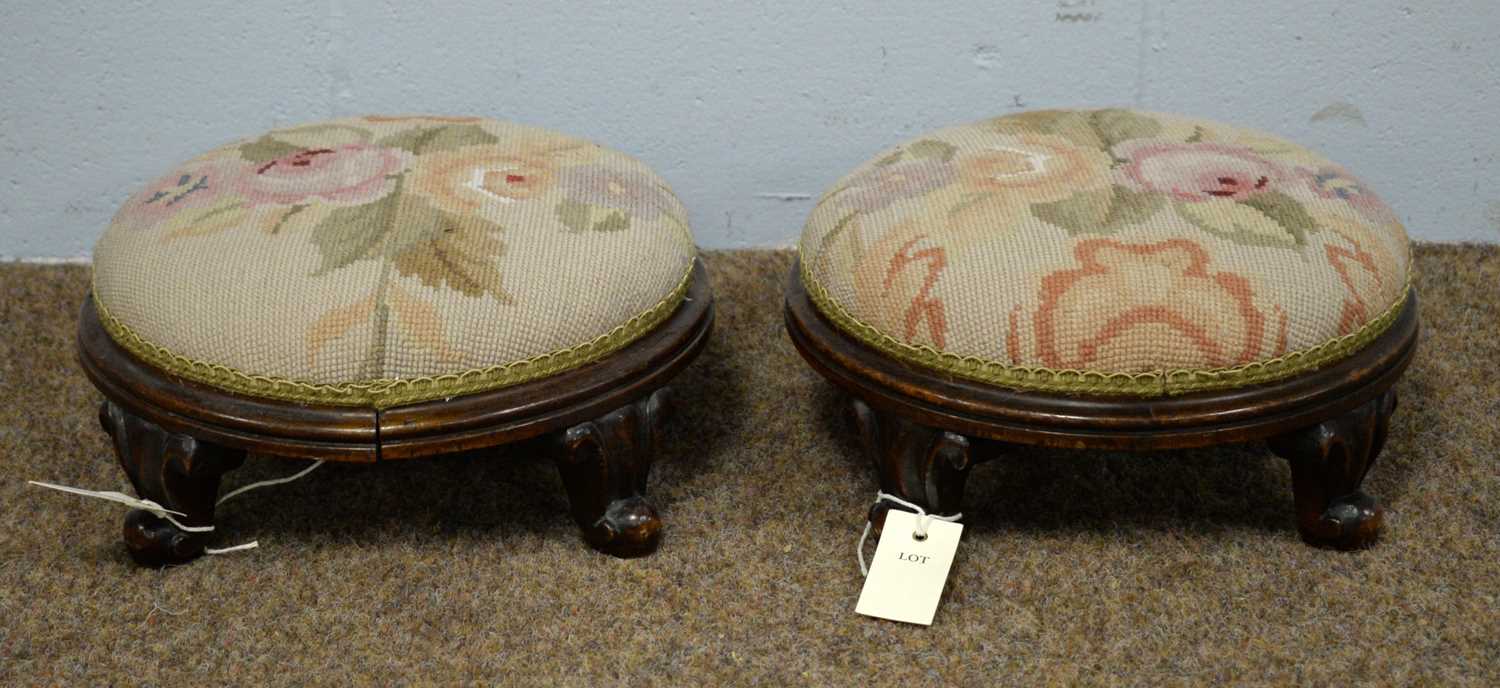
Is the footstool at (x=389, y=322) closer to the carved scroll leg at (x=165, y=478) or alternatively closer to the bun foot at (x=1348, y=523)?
the carved scroll leg at (x=165, y=478)

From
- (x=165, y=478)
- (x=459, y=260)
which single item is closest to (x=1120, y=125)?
(x=459, y=260)

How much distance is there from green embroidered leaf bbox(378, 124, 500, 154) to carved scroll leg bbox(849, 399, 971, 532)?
462 millimetres

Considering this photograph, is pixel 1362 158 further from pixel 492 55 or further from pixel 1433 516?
pixel 492 55

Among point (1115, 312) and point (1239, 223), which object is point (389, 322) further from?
point (1239, 223)

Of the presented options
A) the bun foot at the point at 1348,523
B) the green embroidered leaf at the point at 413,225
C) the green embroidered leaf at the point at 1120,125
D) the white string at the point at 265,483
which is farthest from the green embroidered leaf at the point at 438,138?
the bun foot at the point at 1348,523

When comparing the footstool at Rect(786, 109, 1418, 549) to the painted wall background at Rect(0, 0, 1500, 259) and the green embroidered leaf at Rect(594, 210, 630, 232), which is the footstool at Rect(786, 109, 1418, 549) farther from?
the painted wall background at Rect(0, 0, 1500, 259)

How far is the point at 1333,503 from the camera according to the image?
1249mm

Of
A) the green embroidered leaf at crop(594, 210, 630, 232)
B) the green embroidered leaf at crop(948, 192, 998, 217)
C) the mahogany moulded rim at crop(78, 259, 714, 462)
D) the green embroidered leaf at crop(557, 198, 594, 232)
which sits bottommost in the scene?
the mahogany moulded rim at crop(78, 259, 714, 462)

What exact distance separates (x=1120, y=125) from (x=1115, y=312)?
358 millimetres

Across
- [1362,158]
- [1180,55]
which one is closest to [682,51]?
[1180,55]

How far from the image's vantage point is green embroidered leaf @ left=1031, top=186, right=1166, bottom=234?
1180 mm

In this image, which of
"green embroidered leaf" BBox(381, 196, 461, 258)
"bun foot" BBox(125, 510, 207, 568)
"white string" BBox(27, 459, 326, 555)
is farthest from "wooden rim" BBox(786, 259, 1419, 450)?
"bun foot" BBox(125, 510, 207, 568)

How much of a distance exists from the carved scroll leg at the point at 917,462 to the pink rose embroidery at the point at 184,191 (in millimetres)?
601

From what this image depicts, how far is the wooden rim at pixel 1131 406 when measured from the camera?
1.11 m
